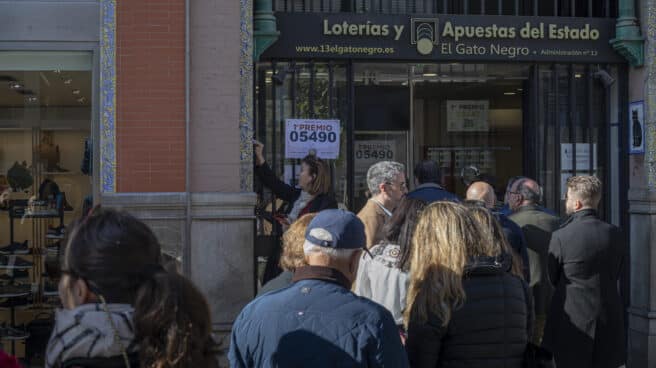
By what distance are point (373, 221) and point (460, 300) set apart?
244cm

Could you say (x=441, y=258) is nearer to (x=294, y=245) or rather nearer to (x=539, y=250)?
(x=294, y=245)

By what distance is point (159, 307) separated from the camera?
245 centimetres

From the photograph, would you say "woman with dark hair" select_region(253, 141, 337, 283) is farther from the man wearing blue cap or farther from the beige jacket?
the man wearing blue cap

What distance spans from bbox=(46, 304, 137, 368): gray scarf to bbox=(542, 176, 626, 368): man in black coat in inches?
164

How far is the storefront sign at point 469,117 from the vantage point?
974cm

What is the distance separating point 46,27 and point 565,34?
5.23 m

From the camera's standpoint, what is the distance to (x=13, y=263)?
28.3ft

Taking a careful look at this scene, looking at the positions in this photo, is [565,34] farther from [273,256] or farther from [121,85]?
[121,85]

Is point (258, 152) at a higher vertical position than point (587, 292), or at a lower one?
higher

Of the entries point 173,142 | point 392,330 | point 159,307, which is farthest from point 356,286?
point 173,142

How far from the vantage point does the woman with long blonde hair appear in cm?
362

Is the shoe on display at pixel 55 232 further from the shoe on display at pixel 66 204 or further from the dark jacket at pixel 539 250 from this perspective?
the dark jacket at pixel 539 250

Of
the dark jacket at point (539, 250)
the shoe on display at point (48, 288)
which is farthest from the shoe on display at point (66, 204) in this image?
Answer: the dark jacket at point (539, 250)

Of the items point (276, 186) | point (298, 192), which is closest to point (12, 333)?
point (276, 186)
